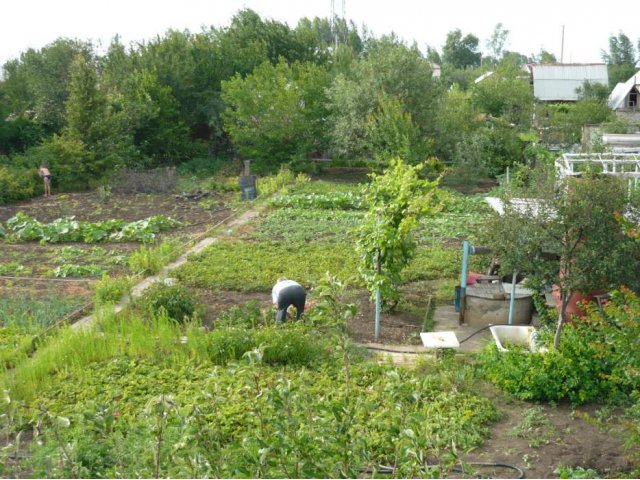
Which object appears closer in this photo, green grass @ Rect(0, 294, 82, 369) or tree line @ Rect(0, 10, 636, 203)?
green grass @ Rect(0, 294, 82, 369)

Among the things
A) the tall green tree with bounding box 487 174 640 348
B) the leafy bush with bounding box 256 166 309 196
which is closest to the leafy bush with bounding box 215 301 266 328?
the tall green tree with bounding box 487 174 640 348

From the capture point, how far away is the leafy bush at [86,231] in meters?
15.7

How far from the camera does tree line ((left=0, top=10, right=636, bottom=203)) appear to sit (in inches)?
939

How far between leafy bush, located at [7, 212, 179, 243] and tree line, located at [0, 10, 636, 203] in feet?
17.1

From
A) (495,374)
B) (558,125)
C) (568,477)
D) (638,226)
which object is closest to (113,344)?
(495,374)

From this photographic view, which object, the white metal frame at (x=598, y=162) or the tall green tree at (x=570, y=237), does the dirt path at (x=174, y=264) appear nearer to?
the tall green tree at (x=570, y=237)

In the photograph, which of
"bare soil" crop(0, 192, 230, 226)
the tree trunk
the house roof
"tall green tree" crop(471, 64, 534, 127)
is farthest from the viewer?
the house roof

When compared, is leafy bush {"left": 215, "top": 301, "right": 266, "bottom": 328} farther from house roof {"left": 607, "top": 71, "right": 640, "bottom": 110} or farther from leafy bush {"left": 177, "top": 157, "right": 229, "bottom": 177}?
house roof {"left": 607, "top": 71, "right": 640, "bottom": 110}

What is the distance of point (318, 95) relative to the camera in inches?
1070

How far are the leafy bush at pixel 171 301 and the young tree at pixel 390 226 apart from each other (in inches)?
93.8

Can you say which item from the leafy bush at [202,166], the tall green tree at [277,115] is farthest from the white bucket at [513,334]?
the leafy bush at [202,166]

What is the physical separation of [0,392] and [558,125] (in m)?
23.8

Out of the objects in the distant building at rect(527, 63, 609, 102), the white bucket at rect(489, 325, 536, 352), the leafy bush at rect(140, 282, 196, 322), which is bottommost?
the white bucket at rect(489, 325, 536, 352)

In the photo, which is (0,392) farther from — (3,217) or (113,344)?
(3,217)
